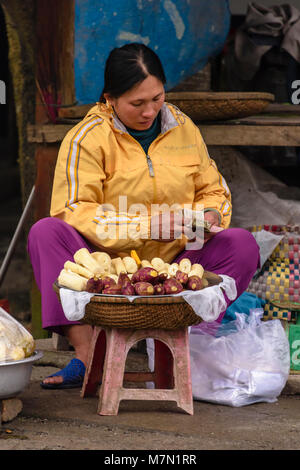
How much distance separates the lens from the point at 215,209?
3.50 metres

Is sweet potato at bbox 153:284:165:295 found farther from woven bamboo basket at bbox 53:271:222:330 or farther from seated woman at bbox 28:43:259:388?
seated woman at bbox 28:43:259:388

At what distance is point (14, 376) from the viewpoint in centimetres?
286

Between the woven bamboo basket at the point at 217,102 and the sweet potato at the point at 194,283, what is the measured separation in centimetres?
151

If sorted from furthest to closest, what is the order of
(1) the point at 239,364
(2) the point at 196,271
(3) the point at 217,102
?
(3) the point at 217,102
(1) the point at 239,364
(2) the point at 196,271

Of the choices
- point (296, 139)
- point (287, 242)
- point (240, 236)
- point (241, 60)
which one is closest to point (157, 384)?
point (240, 236)

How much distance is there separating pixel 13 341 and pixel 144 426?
23.7 inches

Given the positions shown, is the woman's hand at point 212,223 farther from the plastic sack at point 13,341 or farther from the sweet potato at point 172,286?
the plastic sack at point 13,341

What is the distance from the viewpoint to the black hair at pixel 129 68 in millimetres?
3254

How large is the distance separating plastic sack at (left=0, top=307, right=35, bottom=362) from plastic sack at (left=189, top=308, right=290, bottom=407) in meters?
0.82

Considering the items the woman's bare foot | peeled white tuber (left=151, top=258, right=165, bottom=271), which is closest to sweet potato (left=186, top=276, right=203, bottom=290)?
peeled white tuber (left=151, top=258, right=165, bottom=271)

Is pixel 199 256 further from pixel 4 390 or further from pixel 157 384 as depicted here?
pixel 4 390

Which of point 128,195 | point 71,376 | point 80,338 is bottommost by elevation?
point 71,376

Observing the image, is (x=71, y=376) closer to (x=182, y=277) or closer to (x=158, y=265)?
(x=158, y=265)

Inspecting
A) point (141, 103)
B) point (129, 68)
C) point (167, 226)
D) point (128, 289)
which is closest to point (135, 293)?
point (128, 289)
